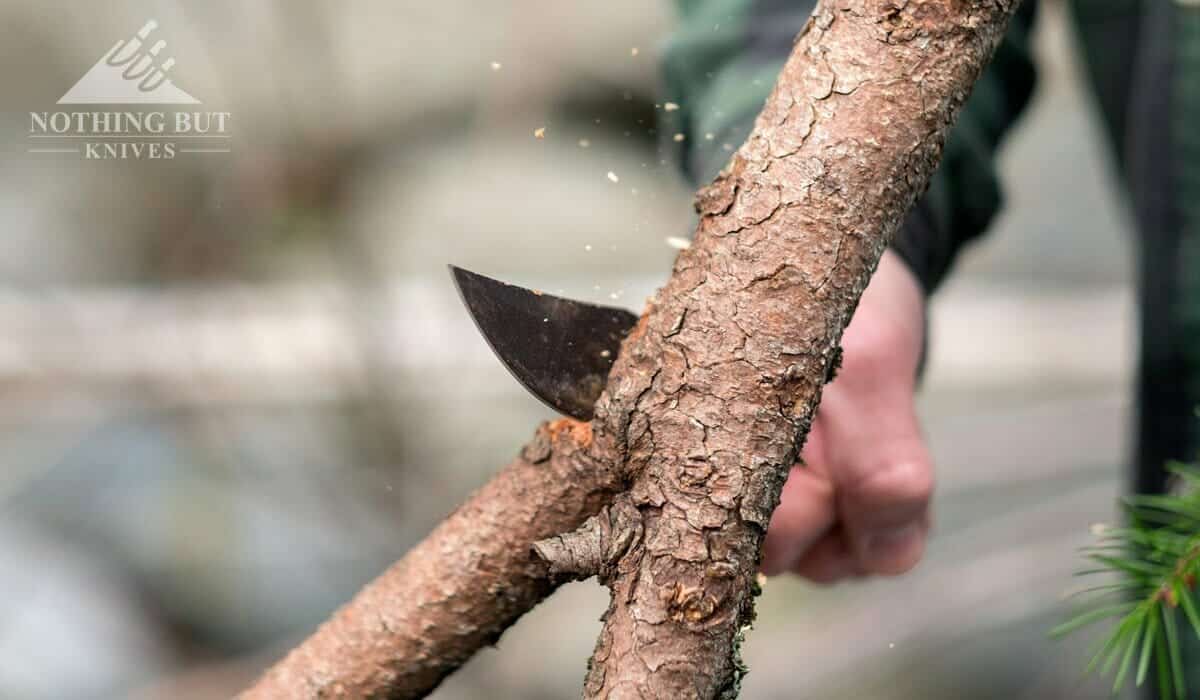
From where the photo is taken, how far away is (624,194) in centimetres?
149

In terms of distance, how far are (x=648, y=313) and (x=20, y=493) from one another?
2.15m

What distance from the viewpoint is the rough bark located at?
1.27 feet

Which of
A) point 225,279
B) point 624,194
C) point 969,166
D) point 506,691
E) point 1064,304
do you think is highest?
point 1064,304

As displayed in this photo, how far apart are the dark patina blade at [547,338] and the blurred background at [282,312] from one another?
31.5 inches

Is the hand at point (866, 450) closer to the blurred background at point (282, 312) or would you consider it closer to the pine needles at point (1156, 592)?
the pine needles at point (1156, 592)

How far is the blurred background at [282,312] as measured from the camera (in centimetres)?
169

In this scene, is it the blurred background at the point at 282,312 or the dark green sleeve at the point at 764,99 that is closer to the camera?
the dark green sleeve at the point at 764,99

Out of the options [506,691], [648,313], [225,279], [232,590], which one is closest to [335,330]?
[225,279]

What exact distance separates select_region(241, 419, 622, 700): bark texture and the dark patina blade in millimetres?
18

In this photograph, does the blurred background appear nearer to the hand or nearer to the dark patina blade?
the hand

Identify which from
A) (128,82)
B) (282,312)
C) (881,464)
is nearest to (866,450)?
(881,464)

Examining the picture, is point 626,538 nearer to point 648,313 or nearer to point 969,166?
point 648,313

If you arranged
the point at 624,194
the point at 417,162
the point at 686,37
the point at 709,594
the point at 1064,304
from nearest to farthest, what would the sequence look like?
1. the point at 709,594
2. the point at 686,37
3. the point at 624,194
4. the point at 417,162
5. the point at 1064,304

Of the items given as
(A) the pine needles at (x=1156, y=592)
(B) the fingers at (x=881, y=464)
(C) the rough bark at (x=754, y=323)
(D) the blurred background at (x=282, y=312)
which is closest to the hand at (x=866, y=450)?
(B) the fingers at (x=881, y=464)
